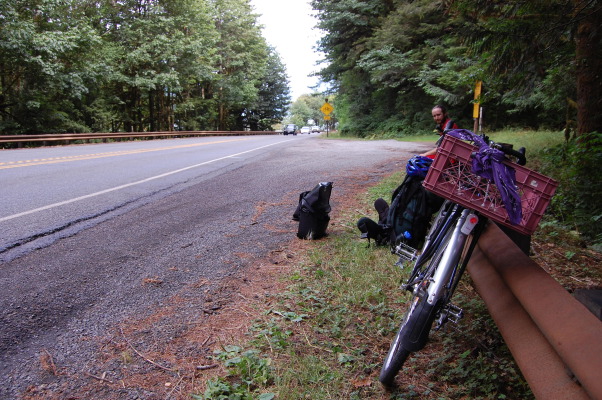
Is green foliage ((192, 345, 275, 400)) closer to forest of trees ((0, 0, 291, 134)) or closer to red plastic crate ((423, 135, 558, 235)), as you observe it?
red plastic crate ((423, 135, 558, 235))

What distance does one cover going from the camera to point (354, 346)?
285 cm

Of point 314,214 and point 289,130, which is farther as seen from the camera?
point 289,130

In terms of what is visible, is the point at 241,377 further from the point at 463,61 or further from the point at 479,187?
the point at 463,61

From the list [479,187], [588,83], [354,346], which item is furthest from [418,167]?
[588,83]

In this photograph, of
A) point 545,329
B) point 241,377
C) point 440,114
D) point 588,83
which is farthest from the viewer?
point 588,83

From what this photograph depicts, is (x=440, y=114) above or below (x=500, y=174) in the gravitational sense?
above

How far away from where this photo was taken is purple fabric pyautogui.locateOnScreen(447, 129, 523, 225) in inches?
86.0

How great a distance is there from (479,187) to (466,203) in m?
0.11

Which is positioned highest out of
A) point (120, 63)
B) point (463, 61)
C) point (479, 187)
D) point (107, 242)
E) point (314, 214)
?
point (463, 61)

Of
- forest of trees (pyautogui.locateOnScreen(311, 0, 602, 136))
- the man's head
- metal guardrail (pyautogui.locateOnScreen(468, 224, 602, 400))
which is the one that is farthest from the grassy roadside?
forest of trees (pyautogui.locateOnScreen(311, 0, 602, 136))

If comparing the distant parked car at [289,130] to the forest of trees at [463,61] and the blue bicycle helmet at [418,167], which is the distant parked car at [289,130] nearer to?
the forest of trees at [463,61]

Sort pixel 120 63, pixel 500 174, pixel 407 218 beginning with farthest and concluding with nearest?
1. pixel 120 63
2. pixel 407 218
3. pixel 500 174

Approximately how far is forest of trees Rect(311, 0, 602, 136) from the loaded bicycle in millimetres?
4061

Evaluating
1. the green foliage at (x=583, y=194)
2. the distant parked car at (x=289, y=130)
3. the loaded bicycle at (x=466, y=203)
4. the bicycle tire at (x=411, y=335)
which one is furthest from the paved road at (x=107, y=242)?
the distant parked car at (x=289, y=130)
